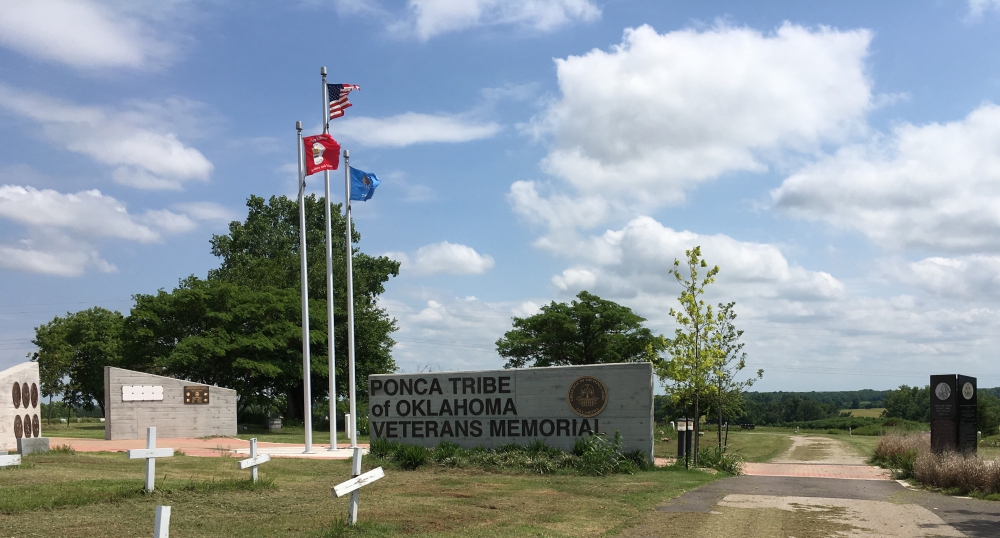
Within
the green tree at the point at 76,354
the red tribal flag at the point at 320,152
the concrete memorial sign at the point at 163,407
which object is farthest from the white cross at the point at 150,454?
the green tree at the point at 76,354

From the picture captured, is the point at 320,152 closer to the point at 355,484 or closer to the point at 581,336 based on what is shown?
the point at 355,484

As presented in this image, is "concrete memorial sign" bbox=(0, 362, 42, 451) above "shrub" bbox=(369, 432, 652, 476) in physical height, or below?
above

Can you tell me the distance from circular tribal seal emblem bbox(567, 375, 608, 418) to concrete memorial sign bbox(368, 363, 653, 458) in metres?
0.02

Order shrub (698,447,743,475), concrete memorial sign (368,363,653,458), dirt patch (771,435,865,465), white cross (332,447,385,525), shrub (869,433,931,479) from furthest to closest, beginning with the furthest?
dirt patch (771,435,865,465), shrub (698,447,743,475), concrete memorial sign (368,363,653,458), shrub (869,433,931,479), white cross (332,447,385,525)

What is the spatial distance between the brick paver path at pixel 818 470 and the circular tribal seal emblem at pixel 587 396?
4047 mm

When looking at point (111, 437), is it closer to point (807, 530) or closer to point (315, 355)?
point (315, 355)

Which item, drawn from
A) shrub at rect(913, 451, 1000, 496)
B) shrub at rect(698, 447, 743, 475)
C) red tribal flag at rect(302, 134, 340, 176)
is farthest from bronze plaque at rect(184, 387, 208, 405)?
shrub at rect(913, 451, 1000, 496)

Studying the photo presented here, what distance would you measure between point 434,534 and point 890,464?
16.2 metres

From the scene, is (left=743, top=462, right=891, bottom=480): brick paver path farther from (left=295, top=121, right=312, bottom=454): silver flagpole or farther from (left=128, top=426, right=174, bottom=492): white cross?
(left=128, top=426, right=174, bottom=492): white cross

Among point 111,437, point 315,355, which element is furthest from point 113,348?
point 111,437

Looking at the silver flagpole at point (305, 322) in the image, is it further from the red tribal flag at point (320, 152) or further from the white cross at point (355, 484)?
the white cross at point (355, 484)

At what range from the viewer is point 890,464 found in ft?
72.5

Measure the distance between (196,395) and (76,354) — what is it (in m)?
33.7

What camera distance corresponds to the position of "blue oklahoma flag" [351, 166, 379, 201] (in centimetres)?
2712
